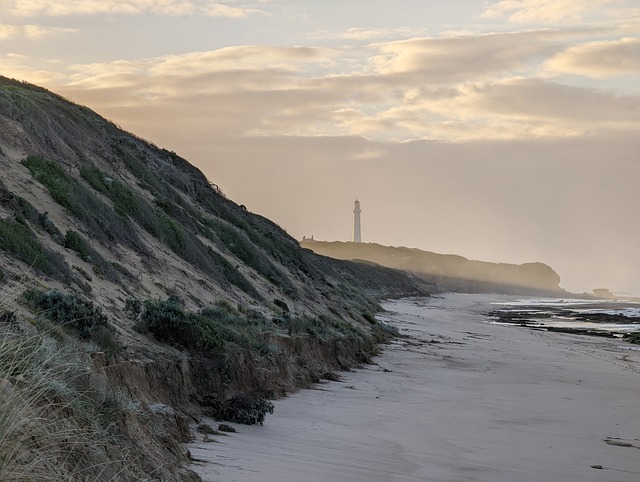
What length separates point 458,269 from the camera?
180000 millimetres

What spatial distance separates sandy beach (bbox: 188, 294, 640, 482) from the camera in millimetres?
8828

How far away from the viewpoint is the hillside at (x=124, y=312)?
19.8 ft

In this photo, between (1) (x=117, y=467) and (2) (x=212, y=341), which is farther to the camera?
(2) (x=212, y=341)

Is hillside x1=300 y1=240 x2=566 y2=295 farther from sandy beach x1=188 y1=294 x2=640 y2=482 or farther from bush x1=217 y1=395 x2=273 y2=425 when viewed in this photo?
bush x1=217 y1=395 x2=273 y2=425

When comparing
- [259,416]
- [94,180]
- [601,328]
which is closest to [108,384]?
[259,416]

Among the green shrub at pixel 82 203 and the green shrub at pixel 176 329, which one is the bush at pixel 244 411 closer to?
the green shrub at pixel 176 329

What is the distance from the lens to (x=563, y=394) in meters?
15.7

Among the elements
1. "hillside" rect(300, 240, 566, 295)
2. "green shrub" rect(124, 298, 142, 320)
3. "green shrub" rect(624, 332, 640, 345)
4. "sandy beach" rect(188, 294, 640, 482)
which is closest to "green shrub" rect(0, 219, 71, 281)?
"green shrub" rect(124, 298, 142, 320)

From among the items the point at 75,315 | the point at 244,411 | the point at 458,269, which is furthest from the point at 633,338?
the point at 458,269

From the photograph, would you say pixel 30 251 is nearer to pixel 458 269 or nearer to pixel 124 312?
pixel 124 312

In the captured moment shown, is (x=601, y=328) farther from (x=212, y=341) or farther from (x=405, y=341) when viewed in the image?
(x=212, y=341)

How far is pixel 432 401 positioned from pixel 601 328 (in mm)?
29442

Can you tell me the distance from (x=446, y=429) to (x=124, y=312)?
191 inches

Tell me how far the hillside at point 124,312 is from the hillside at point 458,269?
416 ft
